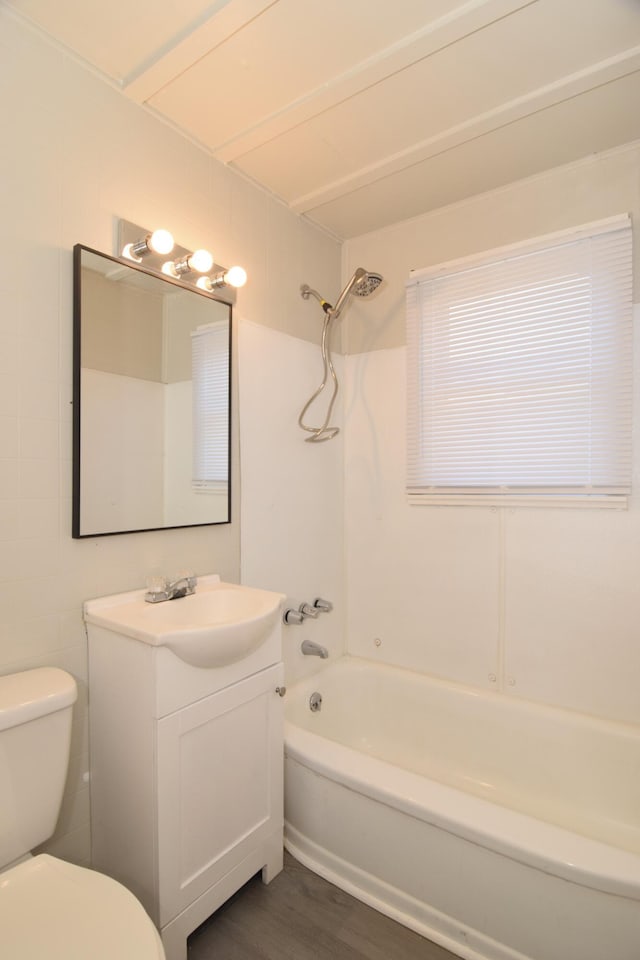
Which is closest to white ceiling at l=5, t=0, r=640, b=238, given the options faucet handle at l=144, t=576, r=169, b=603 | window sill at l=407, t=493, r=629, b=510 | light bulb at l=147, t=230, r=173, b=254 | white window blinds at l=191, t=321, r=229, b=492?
light bulb at l=147, t=230, r=173, b=254

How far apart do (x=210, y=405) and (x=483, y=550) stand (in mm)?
1271

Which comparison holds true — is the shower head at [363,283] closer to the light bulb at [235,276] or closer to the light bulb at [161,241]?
the light bulb at [235,276]

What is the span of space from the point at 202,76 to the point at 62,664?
1.76 metres

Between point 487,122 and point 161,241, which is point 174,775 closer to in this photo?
point 161,241

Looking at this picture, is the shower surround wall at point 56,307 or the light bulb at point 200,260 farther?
the light bulb at point 200,260

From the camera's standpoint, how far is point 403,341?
2.30 metres

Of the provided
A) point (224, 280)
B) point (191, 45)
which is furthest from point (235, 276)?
point (191, 45)

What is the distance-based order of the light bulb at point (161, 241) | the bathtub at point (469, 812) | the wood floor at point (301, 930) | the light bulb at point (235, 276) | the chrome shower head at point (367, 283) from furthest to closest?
1. the chrome shower head at point (367, 283)
2. the light bulb at point (235, 276)
3. the light bulb at point (161, 241)
4. the wood floor at point (301, 930)
5. the bathtub at point (469, 812)

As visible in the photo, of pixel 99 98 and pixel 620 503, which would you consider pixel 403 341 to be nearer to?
pixel 620 503

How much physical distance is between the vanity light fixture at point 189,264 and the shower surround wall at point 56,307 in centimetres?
13

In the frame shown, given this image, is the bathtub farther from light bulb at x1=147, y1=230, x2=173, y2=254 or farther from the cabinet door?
light bulb at x1=147, y1=230, x2=173, y2=254

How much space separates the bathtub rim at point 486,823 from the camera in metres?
1.15

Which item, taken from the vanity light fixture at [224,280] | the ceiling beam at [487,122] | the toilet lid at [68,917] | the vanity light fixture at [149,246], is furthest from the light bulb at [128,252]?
the toilet lid at [68,917]

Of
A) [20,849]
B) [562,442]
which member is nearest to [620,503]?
[562,442]
